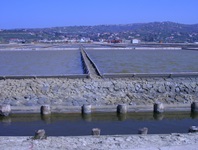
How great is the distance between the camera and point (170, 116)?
47.5 feet

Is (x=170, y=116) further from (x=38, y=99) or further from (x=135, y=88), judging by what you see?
(x=38, y=99)

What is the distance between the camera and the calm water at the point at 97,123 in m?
12.6

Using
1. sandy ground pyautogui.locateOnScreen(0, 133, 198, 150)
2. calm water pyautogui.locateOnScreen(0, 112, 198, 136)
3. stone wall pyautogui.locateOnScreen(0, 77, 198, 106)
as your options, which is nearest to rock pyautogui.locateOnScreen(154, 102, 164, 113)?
calm water pyautogui.locateOnScreen(0, 112, 198, 136)

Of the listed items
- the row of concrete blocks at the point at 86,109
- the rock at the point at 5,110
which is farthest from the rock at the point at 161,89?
the rock at the point at 5,110

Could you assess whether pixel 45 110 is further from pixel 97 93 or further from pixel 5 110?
pixel 97 93

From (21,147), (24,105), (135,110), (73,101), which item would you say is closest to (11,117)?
(24,105)

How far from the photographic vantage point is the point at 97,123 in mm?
13695

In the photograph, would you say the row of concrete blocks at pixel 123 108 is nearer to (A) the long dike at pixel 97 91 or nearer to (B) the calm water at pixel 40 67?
(A) the long dike at pixel 97 91

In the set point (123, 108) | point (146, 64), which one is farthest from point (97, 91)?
point (146, 64)

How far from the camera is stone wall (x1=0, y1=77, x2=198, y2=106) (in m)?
16.0

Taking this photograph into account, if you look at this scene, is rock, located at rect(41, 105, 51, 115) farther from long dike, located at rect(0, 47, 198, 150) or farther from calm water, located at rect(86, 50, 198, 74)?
calm water, located at rect(86, 50, 198, 74)

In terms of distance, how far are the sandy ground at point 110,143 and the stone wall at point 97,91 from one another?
6770mm

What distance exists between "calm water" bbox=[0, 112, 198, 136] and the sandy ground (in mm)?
3203

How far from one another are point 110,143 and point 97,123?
16.9 feet
